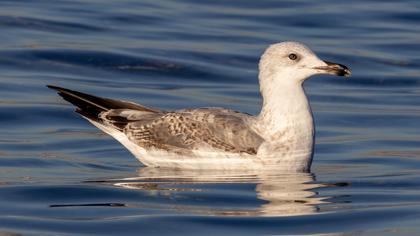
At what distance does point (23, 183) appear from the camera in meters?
12.0

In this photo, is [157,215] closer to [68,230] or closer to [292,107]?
[68,230]

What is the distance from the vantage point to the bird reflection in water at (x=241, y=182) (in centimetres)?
1097

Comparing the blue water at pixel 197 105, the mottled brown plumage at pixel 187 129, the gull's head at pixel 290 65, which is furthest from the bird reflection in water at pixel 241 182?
the gull's head at pixel 290 65

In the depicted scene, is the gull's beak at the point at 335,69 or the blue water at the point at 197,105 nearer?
the blue water at the point at 197,105

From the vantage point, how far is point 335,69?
13.0 meters

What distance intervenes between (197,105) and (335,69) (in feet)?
13.3

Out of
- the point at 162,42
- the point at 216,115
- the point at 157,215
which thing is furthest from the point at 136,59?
the point at 157,215

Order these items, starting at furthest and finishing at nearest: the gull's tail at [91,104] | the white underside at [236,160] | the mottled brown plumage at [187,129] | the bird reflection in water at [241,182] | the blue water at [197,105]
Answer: the gull's tail at [91,104] → the mottled brown plumage at [187,129] → the white underside at [236,160] → the bird reflection in water at [241,182] → the blue water at [197,105]

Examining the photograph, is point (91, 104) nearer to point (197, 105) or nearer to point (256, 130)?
point (256, 130)

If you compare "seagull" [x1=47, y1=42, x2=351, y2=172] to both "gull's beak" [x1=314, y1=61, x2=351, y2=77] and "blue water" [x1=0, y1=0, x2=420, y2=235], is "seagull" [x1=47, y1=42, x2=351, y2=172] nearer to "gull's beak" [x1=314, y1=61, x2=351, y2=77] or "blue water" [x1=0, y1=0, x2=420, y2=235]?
"gull's beak" [x1=314, y1=61, x2=351, y2=77]

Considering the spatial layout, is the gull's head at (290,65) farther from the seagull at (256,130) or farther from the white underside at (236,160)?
the white underside at (236,160)

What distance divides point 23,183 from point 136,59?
8.01 metres

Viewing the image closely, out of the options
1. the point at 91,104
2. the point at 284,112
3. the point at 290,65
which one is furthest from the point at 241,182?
the point at 91,104

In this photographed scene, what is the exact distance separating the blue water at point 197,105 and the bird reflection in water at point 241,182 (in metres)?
0.02
